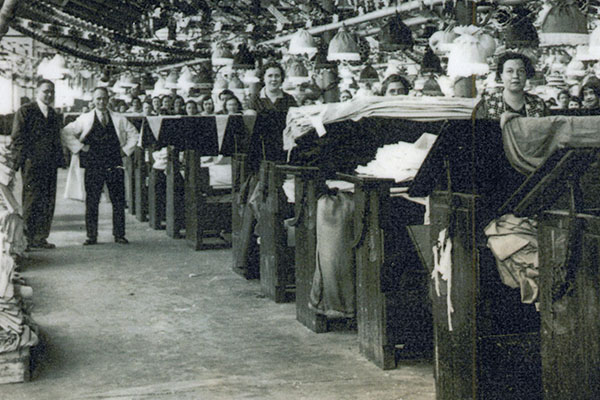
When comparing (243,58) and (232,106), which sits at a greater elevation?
(243,58)

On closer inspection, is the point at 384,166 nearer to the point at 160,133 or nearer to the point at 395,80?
the point at 395,80

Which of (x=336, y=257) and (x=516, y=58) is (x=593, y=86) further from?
(x=336, y=257)

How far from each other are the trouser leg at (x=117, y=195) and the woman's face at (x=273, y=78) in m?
2.22

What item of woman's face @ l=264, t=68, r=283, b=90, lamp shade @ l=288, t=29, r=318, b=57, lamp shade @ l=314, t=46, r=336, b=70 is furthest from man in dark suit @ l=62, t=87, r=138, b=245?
lamp shade @ l=314, t=46, r=336, b=70

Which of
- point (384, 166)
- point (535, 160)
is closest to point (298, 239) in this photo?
point (384, 166)

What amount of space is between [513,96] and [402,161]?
1.13 m

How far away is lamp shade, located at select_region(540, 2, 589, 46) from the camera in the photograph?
796 cm

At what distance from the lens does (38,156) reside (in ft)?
30.2

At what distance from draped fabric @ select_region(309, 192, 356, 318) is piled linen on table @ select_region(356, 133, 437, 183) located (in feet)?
1.27

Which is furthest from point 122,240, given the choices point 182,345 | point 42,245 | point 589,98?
point 589,98

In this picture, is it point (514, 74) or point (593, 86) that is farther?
point (593, 86)

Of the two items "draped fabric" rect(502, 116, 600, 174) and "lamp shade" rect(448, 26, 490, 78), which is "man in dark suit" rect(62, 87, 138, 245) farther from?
"draped fabric" rect(502, 116, 600, 174)

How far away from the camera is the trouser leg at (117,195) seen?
962 cm

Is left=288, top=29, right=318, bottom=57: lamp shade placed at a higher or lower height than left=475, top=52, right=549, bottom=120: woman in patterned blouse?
higher
